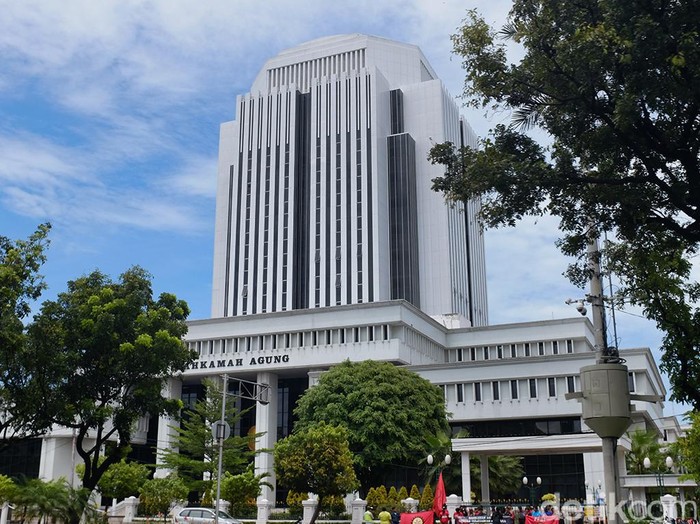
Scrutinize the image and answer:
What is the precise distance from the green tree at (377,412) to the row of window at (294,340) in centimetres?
1066

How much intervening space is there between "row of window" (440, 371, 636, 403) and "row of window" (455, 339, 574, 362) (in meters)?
9.40

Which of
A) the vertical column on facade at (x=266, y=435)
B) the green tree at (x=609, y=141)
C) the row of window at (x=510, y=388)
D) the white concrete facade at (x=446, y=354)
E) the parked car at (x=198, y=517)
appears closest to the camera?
the green tree at (x=609, y=141)

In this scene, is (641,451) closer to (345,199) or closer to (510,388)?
(510,388)

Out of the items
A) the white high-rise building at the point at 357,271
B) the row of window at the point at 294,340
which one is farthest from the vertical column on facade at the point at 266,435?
the row of window at the point at 294,340

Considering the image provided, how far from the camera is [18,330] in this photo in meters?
25.3

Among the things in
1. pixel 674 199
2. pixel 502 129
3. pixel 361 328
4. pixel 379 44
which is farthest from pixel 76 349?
pixel 379 44

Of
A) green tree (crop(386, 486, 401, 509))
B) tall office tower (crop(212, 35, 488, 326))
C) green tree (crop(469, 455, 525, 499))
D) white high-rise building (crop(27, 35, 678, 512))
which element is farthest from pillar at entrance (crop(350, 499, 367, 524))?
tall office tower (crop(212, 35, 488, 326))

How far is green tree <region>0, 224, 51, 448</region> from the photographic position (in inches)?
951

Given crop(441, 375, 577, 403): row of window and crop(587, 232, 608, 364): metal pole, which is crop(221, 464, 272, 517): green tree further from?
crop(587, 232, 608, 364): metal pole

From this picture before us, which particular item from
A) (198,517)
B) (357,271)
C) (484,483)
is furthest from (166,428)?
(484,483)

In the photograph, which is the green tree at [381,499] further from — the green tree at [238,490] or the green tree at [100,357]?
the green tree at [100,357]

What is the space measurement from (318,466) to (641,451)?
2278 centimetres

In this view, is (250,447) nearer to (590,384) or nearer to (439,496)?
(439,496)

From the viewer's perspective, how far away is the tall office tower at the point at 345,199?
8475cm
